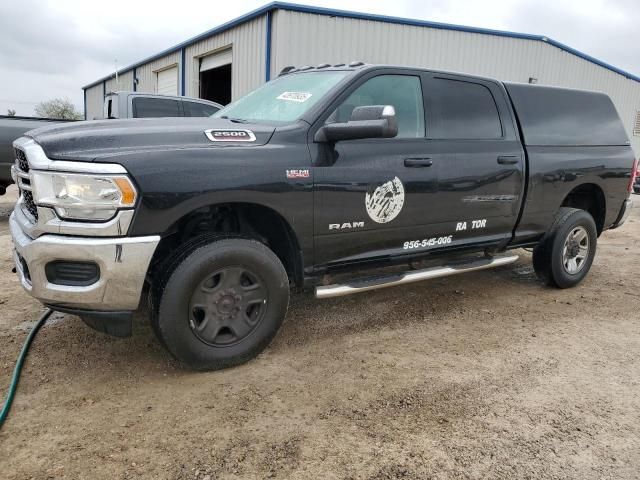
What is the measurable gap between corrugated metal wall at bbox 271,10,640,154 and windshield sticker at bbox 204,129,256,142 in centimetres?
864

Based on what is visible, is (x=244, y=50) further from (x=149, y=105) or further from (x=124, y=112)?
(x=124, y=112)

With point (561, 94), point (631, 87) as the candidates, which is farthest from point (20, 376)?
point (631, 87)

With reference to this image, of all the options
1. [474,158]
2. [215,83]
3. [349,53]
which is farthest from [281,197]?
[215,83]

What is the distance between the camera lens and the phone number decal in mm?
3812

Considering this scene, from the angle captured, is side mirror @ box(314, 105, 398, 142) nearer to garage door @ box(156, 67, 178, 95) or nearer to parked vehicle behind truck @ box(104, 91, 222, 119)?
parked vehicle behind truck @ box(104, 91, 222, 119)

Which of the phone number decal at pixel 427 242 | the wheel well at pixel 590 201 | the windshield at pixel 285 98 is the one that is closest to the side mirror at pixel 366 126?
the windshield at pixel 285 98

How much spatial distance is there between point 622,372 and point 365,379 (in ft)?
5.51

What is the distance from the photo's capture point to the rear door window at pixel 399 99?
3609 millimetres

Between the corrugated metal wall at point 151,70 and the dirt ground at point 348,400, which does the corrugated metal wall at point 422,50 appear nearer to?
the corrugated metal wall at point 151,70

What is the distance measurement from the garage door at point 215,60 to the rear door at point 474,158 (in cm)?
1085

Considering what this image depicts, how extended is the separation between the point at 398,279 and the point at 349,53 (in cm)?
937

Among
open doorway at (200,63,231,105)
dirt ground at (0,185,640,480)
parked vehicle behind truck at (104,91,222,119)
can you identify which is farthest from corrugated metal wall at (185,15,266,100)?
dirt ground at (0,185,640,480)

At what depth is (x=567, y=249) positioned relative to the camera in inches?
196

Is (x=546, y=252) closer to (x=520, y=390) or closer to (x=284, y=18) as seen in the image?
(x=520, y=390)
